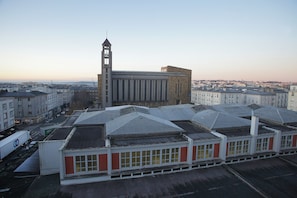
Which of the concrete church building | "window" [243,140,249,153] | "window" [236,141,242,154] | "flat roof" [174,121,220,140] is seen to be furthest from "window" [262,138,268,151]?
"flat roof" [174,121,220,140]

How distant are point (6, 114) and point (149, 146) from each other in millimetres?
40664

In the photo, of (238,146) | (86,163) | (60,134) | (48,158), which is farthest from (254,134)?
(60,134)

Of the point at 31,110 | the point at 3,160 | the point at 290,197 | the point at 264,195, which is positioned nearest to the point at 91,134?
the point at 3,160

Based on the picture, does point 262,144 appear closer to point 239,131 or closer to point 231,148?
point 239,131

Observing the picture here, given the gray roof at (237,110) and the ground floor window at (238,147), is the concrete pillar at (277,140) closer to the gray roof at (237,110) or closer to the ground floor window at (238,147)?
the ground floor window at (238,147)

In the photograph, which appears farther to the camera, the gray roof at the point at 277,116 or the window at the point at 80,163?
the gray roof at the point at 277,116

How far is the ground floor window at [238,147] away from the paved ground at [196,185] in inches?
88.4

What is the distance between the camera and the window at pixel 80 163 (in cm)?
1681

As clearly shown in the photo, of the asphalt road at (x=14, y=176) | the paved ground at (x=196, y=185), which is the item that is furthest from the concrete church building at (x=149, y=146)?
the asphalt road at (x=14, y=176)

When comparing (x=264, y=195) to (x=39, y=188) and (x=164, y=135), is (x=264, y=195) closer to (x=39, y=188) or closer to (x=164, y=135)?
(x=164, y=135)

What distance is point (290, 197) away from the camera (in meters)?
14.9

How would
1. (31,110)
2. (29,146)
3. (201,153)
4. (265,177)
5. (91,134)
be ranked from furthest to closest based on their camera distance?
1. (31,110)
2. (29,146)
3. (91,134)
4. (201,153)
5. (265,177)

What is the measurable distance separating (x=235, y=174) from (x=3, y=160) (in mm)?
30883

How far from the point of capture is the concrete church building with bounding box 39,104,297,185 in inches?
669
